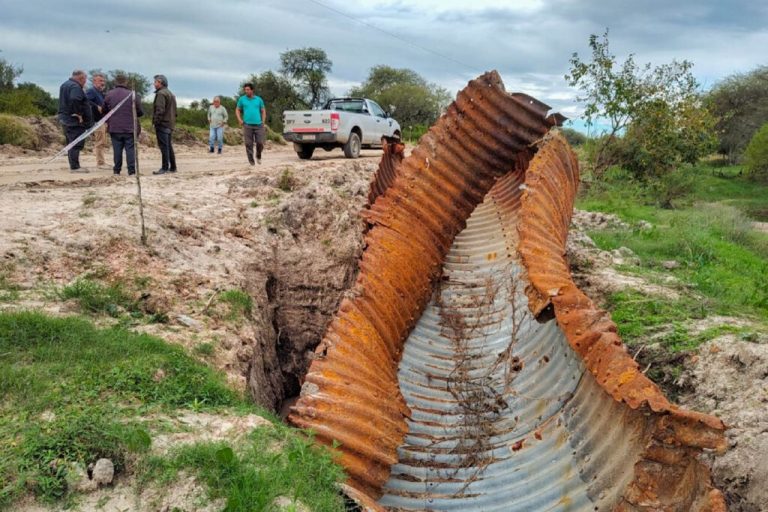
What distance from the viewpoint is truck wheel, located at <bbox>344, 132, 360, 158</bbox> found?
14.6m

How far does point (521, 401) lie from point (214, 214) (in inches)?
172

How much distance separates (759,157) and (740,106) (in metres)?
11.4

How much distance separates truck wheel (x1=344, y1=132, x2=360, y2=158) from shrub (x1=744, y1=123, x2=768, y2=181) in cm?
1806

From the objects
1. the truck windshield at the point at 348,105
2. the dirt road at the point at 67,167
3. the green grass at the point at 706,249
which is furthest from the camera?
the truck windshield at the point at 348,105

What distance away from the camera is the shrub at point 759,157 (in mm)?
23906

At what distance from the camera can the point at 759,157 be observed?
79.0ft

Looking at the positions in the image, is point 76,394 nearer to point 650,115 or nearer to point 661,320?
point 661,320

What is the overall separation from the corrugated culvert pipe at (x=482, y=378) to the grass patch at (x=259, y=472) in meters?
0.19

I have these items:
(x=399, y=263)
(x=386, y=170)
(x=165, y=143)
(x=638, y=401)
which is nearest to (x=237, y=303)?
(x=399, y=263)

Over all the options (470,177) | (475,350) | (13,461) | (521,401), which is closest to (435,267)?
(475,350)

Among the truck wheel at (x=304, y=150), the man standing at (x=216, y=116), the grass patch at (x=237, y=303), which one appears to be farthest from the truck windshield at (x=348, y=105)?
the grass patch at (x=237, y=303)

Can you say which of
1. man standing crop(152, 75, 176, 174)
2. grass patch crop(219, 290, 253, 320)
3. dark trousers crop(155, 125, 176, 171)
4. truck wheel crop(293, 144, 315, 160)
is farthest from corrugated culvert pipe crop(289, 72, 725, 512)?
truck wheel crop(293, 144, 315, 160)

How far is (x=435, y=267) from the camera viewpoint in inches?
221

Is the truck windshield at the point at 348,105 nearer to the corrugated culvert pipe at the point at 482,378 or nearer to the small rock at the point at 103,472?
the corrugated culvert pipe at the point at 482,378
